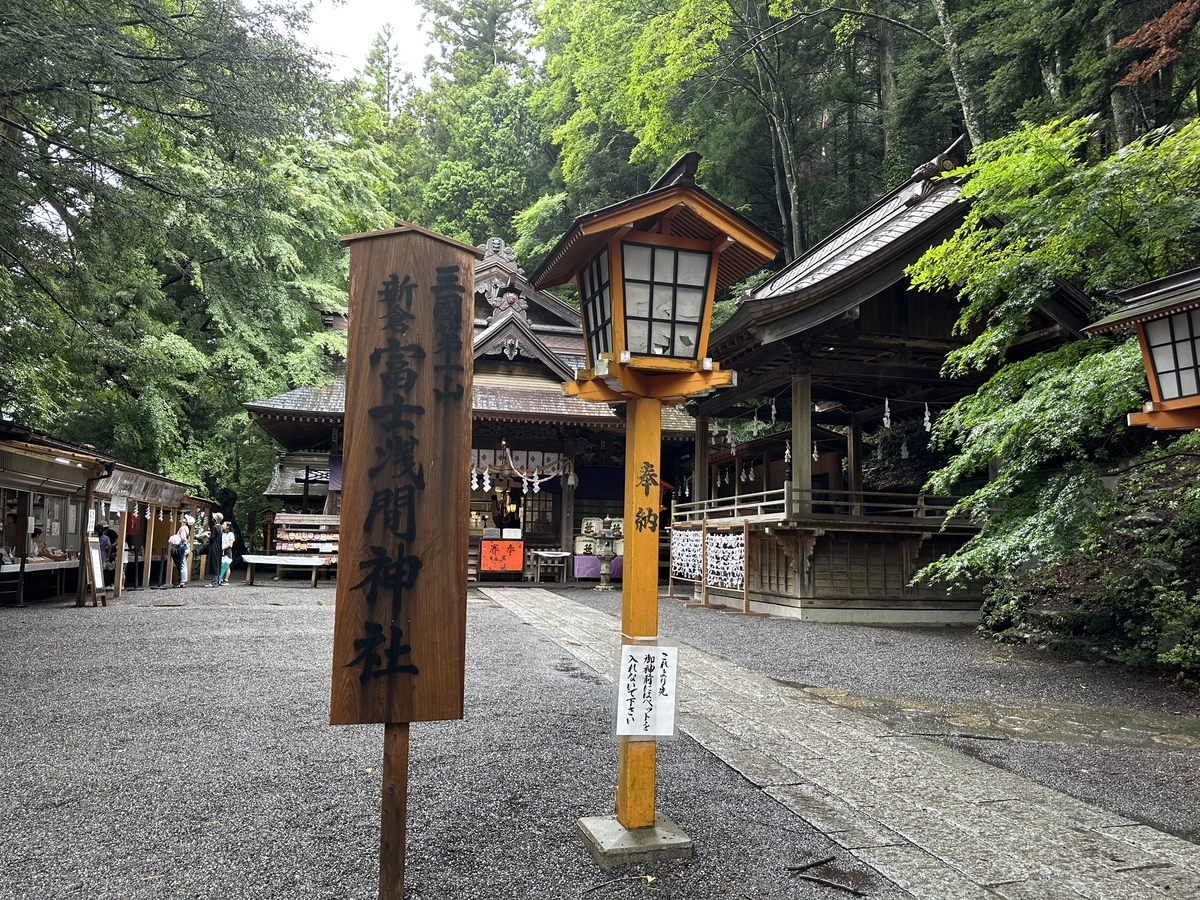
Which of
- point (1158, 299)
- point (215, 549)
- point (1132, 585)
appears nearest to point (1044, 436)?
point (1158, 299)

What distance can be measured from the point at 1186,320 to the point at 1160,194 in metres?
1.92

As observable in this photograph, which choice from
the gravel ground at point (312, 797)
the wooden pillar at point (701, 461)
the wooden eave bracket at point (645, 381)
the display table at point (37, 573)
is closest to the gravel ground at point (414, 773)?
the gravel ground at point (312, 797)

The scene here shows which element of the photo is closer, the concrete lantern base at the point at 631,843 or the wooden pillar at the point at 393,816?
the wooden pillar at the point at 393,816

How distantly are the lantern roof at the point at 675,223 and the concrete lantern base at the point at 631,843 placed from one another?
9.48ft

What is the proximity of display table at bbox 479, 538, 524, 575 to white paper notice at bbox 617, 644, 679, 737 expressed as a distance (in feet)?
45.7

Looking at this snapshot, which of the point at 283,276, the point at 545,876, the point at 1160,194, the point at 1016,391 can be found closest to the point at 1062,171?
the point at 1160,194

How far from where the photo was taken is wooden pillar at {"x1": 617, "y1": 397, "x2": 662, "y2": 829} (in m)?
3.61

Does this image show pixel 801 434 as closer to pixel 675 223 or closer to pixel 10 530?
pixel 675 223

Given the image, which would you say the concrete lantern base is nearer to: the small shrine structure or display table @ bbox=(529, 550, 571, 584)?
the small shrine structure

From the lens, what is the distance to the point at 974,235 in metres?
8.34

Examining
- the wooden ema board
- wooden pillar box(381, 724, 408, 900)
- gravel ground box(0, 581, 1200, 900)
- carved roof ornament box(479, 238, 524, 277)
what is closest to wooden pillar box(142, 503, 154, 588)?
gravel ground box(0, 581, 1200, 900)

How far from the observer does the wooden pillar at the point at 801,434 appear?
38.4 feet

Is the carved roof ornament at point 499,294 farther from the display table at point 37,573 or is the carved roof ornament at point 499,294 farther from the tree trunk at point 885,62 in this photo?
the display table at point 37,573

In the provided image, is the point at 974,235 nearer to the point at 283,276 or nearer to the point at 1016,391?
the point at 1016,391
